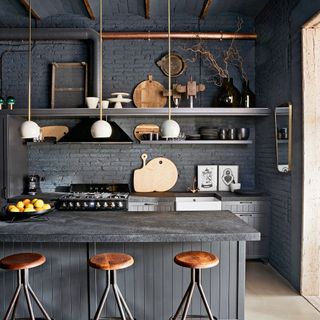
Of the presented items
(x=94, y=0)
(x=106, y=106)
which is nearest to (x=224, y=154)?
(x=106, y=106)

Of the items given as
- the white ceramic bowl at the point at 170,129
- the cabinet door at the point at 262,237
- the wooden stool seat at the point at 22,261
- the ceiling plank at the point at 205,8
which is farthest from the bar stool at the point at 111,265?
the ceiling plank at the point at 205,8

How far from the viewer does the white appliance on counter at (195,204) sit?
512 centimetres

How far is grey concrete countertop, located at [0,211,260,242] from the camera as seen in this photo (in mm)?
2703

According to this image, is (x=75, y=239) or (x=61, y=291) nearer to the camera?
(x=75, y=239)

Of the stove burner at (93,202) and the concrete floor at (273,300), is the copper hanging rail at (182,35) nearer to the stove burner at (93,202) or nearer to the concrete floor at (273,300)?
the stove burner at (93,202)

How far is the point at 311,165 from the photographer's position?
3.95 meters

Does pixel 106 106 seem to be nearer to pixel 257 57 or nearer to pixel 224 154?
pixel 224 154

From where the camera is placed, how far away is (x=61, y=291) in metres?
3.07

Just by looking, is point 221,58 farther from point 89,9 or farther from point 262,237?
point 262,237

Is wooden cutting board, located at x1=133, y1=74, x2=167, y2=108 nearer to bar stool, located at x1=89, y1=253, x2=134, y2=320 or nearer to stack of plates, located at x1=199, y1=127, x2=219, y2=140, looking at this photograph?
stack of plates, located at x1=199, y1=127, x2=219, y2=140

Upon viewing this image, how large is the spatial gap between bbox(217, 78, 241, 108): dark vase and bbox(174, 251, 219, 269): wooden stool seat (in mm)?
3124

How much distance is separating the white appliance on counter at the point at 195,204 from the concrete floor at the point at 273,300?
98cm

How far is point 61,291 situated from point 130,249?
68cm

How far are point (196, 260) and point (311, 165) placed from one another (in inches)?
79.2
